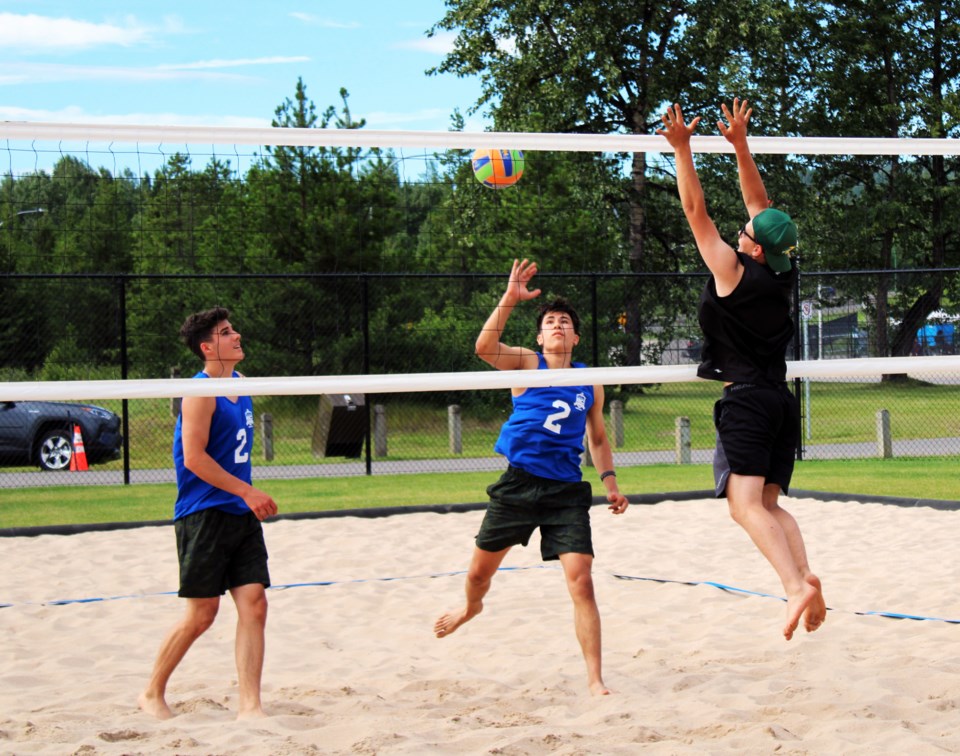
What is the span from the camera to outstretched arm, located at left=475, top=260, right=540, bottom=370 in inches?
163

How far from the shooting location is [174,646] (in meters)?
3.90

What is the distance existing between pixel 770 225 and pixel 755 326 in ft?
1.07

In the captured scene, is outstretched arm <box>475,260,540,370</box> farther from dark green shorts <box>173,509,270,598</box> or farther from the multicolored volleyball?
the multicolored volleyball

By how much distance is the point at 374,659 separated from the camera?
486cm

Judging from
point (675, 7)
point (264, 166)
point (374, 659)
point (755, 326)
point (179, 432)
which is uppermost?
point (675, 7)

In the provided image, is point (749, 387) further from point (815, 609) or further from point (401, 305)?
point (401, 305)

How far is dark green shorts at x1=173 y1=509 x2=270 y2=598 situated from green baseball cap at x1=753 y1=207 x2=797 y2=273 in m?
1.88

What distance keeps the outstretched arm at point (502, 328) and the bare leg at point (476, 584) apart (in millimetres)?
703

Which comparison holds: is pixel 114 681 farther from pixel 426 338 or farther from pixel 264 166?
pixel 264 166

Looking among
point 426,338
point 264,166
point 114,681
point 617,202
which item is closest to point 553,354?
point 114,681

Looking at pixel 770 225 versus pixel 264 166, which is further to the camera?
pixel 264 166

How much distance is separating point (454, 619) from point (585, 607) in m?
0.67

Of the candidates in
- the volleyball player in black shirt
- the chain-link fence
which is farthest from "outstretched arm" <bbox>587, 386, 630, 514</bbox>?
the chain-link fence

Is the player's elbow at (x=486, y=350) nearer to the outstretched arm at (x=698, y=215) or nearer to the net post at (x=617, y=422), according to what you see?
the outstretched arm at (x=698, y=215)
